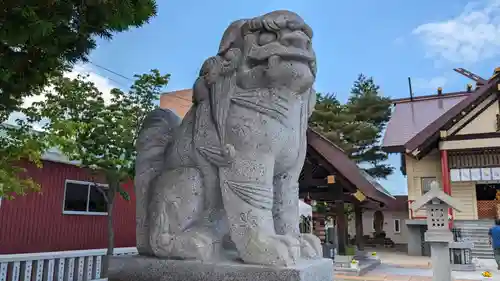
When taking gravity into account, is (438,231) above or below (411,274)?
above

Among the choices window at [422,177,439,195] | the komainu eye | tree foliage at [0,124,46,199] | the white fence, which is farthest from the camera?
window at [422,177,439,195]

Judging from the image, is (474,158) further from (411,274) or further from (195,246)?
(195,246)

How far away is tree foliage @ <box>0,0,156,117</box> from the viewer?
1.85 meters

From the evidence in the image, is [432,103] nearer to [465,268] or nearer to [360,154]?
[360,154]

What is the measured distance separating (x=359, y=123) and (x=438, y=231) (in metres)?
12.8

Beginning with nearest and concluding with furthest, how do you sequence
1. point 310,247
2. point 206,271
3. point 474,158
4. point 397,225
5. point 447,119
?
point 206,271, point 310,247, point 447,119, point 474,158, point 397,225

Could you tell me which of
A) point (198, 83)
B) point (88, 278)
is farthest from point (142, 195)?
point (88, 278)

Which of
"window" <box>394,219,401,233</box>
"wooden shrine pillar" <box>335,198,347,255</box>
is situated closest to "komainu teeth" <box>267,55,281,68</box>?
"wooden shrine pillar" <box>335,198,347,255</box>

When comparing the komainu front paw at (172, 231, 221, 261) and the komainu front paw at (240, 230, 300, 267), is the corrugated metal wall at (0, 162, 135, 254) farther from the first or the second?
the komainu front paw at (240, 230, 300, 267)

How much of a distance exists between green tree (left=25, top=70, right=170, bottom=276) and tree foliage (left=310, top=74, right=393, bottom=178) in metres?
10.9

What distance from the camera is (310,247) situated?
195cm

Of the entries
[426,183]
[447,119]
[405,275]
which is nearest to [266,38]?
[405,275]

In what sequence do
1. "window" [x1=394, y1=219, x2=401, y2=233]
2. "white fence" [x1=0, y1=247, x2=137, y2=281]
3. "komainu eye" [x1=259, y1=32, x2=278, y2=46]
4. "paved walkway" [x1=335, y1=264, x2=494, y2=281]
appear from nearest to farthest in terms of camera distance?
"komainu eye" [x1=259, y1=32, x2=278, y2=46], "white fence" [x1=0, y1=247, x2=137, y2=281], "paved walkway" [x1=335, y1=264, x2=494, y2=281], "window" [x1=394, y1=219, x2=401, y2=233]

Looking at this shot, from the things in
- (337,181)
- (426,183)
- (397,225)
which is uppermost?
(426,183)
